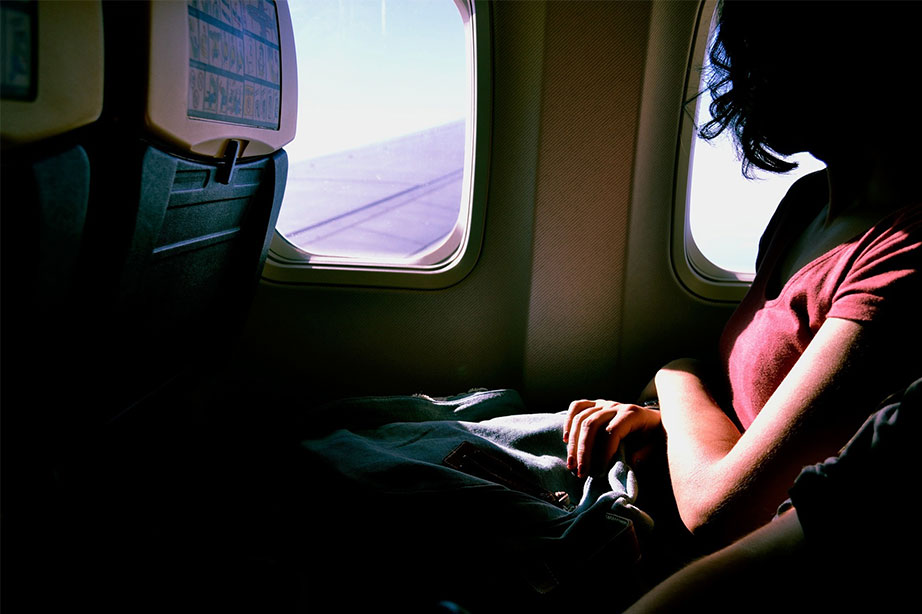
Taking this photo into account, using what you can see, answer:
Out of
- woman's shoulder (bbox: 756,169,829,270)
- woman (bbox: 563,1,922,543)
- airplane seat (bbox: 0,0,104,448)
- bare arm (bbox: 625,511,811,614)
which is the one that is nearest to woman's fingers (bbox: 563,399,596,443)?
woman (bbox: 563,1,922,543)

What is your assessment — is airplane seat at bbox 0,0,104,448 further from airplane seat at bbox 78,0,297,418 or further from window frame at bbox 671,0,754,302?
window frame at bbox 671,0,754,302

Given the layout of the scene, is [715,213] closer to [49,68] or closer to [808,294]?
[808,294]

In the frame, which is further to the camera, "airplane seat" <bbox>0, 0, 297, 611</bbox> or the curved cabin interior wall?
the curved cabin interior wall

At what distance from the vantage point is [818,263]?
93 centimetres

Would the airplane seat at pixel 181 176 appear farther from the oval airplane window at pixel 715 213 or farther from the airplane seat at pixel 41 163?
the oval airplane window at pixel 715 213

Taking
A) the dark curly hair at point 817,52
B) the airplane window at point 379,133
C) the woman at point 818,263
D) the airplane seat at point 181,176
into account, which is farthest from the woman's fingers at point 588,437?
the airplane window at point 379,133

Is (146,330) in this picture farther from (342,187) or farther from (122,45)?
(342,187)

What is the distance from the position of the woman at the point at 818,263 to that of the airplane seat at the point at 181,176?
2.51 ft

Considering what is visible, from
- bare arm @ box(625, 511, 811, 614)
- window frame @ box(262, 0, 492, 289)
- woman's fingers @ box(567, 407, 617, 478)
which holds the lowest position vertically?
woman's fingers @ box(567, 407, 617, 478)

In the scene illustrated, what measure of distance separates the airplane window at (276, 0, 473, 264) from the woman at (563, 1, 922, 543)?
87 cm

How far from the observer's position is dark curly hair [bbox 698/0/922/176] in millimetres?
746

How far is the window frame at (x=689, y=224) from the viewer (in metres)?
1.60

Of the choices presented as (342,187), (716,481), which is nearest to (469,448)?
(716,481)

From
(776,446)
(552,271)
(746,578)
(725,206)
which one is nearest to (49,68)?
(746,578)
